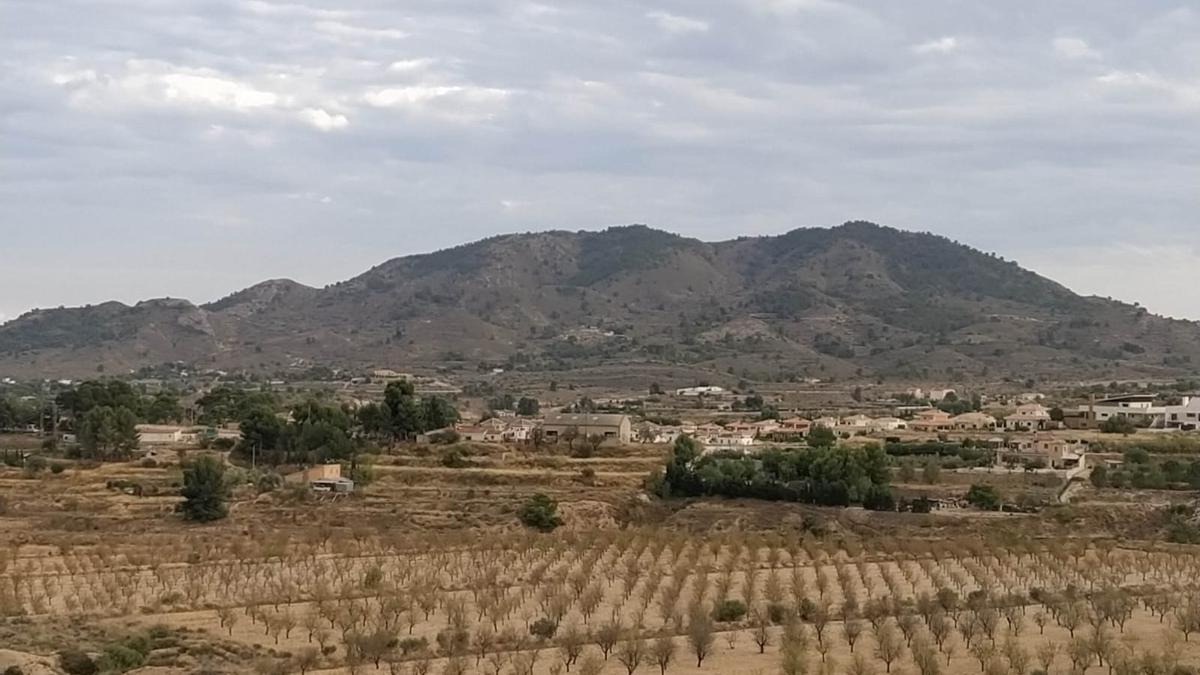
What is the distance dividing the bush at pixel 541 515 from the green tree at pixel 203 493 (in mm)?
12709

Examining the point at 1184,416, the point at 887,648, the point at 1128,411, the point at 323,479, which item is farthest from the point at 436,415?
the point at 887,648

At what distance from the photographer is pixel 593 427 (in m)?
78.9

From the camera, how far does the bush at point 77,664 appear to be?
25.0 meters

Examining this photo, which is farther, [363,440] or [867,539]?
[363,440]

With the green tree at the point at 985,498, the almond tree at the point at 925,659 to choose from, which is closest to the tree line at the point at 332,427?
the green tree at the point at 985,498

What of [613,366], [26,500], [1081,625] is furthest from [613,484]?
[613,366]

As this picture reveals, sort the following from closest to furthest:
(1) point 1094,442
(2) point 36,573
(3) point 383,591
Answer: (3) point 383,591 < (2) point 36,573 < (1) point 1094,442

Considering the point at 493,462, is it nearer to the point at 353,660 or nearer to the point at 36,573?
the point at 36,573

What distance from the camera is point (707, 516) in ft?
185

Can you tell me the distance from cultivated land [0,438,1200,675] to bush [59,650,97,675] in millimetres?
911

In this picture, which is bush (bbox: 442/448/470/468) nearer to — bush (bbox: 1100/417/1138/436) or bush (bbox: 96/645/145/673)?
bush (bbox: 96/645/145/673)

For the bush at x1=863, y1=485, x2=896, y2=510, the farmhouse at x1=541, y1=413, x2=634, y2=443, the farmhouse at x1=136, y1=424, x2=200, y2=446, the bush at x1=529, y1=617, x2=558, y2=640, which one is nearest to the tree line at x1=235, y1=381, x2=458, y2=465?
the farmhouse at x1=136, y1=424, x2=200, y2=446

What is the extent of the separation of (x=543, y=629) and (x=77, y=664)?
1012 centimetres

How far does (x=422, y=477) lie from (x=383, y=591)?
28172 millimetres
